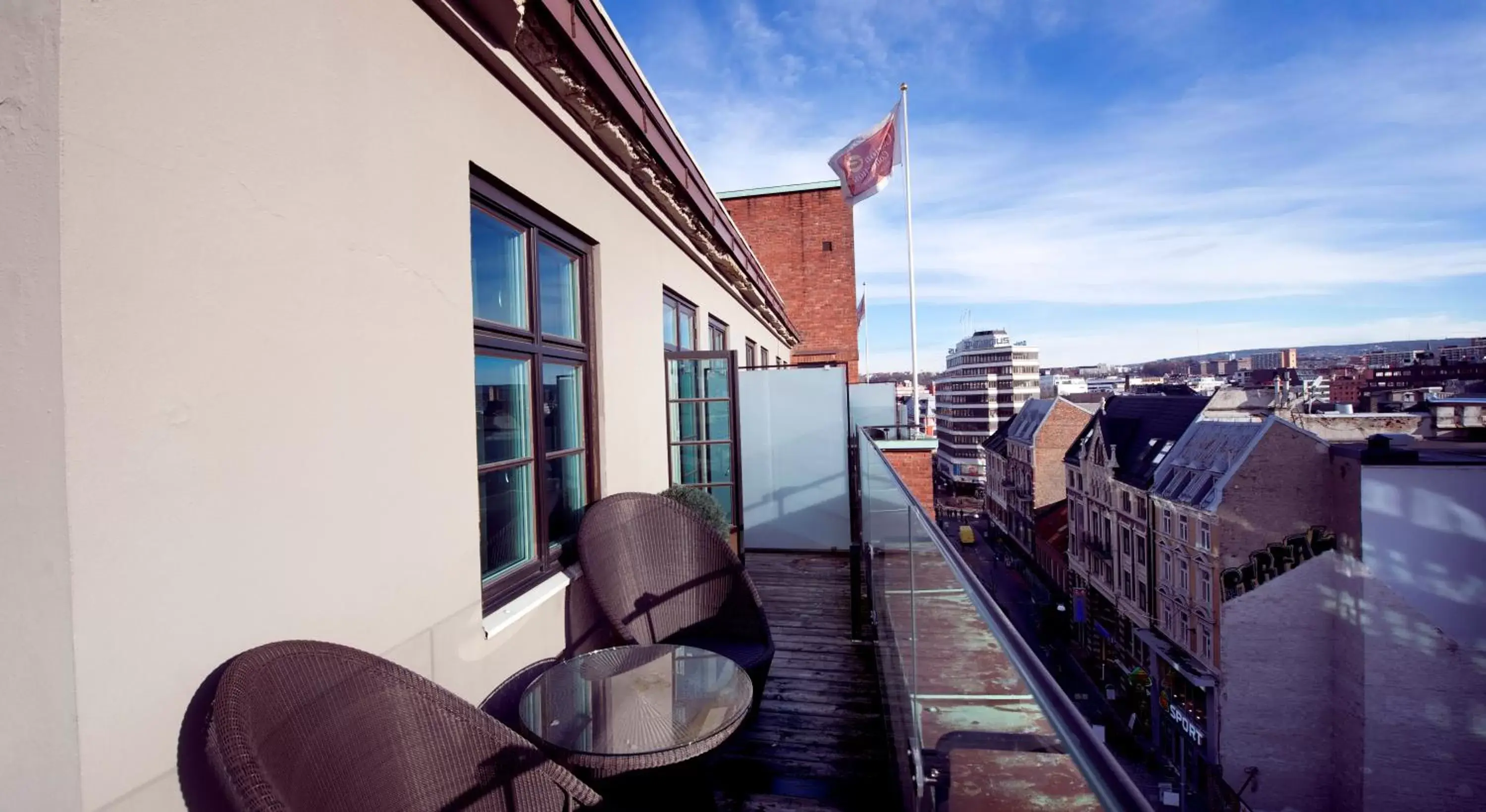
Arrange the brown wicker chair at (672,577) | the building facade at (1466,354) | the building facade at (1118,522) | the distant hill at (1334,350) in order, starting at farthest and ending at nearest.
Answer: the distant hill at (1334,350) < the building facade at (1466,354) < the building facade at (1118,522) < the brown wicker chair at (672,577)

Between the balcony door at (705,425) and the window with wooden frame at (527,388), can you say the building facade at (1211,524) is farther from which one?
the window with wooden frame at (527,388)

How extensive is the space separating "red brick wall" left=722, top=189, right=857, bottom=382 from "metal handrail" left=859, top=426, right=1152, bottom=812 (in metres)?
13.9

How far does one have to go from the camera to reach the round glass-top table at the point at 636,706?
1.72 metres

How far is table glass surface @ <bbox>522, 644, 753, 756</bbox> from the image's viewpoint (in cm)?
179

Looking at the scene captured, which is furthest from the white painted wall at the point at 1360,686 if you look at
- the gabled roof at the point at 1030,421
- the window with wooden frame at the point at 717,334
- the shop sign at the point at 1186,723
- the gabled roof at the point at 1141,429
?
the window with wooden frame at the point at 717,334

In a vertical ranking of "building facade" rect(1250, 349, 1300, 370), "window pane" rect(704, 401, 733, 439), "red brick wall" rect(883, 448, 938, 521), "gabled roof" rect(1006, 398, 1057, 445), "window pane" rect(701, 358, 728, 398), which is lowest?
"gabled roof" rect(1006, 398, 1057, 445)

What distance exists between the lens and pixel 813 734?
2.91 metres

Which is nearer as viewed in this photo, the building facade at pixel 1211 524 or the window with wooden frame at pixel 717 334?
the window with wooden frame at pixel 717 334

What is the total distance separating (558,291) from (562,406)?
1.88 ft

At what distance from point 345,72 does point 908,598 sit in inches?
90.5

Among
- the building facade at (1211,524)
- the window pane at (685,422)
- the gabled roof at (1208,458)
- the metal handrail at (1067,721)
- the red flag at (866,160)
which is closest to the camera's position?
the metal handrail at (1067,721)

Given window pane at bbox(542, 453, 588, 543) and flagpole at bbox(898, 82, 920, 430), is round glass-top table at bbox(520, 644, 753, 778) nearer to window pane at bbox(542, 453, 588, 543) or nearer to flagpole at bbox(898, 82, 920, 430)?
window pane at bbox(542, 453, 588, 543)

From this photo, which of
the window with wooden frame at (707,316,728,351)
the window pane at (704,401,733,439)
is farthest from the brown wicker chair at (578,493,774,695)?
the window with wooden frame at (707,316,728,351)

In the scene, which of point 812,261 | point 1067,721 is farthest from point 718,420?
point 812,261
